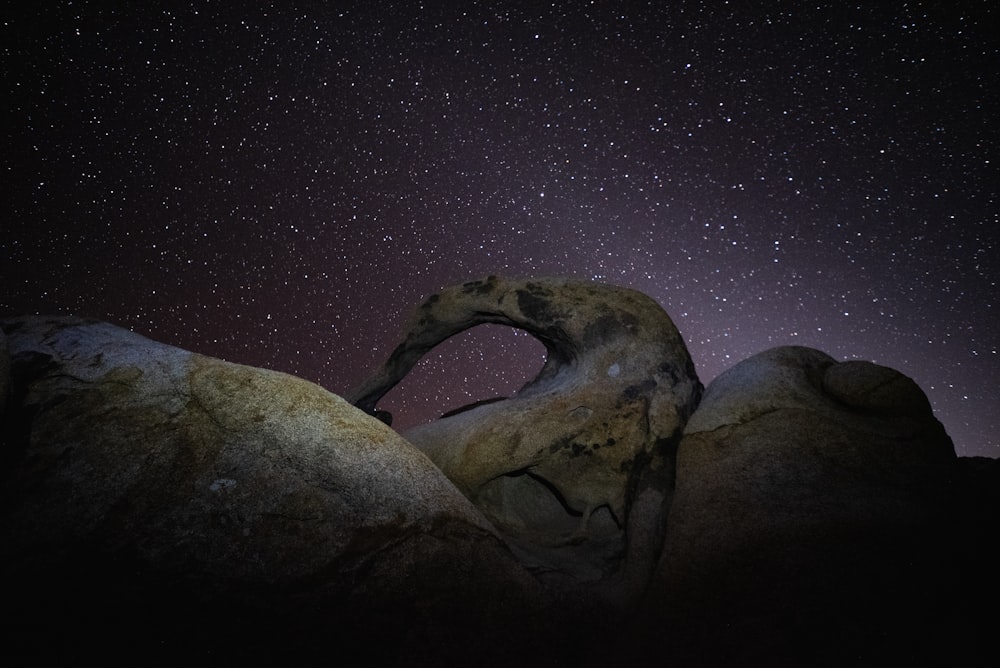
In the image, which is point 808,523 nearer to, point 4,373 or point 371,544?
point 371,544

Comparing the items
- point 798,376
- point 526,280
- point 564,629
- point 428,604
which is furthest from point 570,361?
point 428,604

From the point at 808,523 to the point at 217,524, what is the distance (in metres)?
4.28

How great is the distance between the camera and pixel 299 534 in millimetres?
2770

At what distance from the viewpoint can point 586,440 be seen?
16.9 ft

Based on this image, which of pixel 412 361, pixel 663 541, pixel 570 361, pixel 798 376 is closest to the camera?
pixel 663 541

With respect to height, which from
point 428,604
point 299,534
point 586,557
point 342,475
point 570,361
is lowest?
point 586,557

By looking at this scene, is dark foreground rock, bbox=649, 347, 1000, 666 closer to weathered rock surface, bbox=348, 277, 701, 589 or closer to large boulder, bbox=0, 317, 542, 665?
weathered rock surface, bbox=348, 277, 701, 589

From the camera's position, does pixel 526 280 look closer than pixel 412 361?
Yes

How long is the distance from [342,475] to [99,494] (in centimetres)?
141

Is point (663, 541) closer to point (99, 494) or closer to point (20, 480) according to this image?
point (99, 494)

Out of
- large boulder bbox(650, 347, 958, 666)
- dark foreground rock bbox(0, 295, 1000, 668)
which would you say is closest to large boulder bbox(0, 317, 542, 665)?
dark foreground rock bbox(0, 295, 1000, 668)

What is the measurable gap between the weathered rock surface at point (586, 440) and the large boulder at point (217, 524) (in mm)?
1388

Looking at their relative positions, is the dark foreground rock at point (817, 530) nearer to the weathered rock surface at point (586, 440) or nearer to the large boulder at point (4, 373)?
the weathered rock surface at point (586, 440)

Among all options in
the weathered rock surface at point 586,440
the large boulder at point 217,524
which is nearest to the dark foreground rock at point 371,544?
the large boulder at point 217,524
